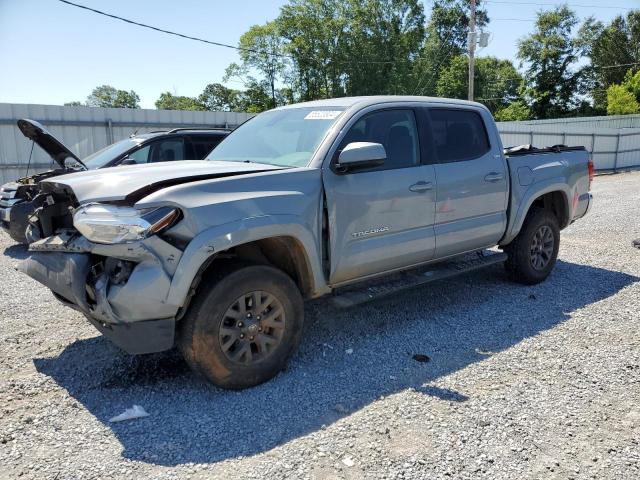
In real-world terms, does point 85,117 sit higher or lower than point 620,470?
higher

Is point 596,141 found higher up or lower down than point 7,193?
higher up

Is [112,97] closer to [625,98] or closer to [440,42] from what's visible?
[440,42]

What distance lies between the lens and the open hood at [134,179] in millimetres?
3250

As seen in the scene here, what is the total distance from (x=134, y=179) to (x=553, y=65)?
57.1 metres

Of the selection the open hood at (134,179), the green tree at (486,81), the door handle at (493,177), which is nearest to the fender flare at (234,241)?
the open hood at (134,179)

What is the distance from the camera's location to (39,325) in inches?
188

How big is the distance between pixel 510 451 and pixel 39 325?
4.17m

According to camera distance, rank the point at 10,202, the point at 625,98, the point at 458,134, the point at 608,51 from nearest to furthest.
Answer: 1. the point at 458,134
2. the point at 10,202
3. the point at 625,98
4. the point at 608,51

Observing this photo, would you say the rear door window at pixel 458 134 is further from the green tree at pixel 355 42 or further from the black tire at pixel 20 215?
the green tree at pixel 355 42

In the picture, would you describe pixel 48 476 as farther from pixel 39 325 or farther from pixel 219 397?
pixel 39 325

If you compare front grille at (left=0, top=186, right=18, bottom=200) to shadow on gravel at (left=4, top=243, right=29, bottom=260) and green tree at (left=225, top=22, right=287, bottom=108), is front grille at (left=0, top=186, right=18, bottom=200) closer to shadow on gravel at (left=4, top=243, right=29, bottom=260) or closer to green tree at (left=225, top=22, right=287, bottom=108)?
shadow on gravel at (left=4, top=243, right=29, bottom=260)

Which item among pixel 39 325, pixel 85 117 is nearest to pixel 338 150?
pixel 39 325

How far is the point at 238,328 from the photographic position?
3.49 meters

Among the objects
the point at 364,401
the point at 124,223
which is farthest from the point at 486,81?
the point at 124,223
